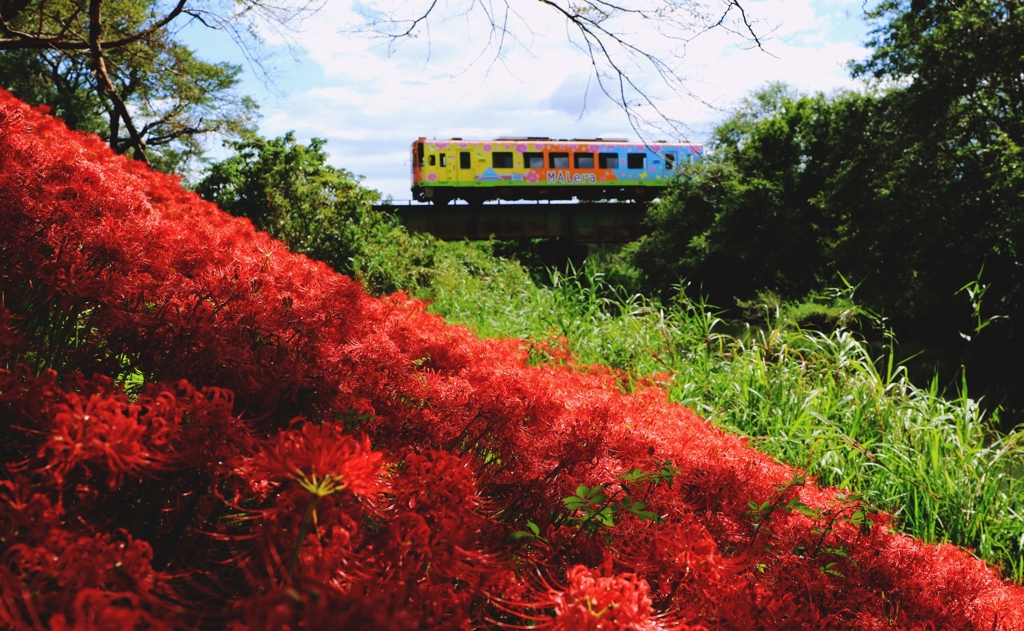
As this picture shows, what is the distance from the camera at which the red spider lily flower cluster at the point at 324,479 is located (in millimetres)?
1098

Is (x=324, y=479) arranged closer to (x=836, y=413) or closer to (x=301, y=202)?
(x=836, y=413)

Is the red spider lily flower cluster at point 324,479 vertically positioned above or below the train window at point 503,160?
below

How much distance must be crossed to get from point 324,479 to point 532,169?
2609 centimetres

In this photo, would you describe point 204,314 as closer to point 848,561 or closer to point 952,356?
point 848,561

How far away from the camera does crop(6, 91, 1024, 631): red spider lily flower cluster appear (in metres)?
1.10

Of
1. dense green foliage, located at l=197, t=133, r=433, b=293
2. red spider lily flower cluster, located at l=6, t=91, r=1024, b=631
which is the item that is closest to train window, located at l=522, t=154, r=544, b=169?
dense green foliage, located at l=197, t=133, r=433, b=293

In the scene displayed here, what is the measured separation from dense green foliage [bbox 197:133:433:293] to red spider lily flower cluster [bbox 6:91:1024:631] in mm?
6844

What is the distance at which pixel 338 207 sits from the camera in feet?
34.7

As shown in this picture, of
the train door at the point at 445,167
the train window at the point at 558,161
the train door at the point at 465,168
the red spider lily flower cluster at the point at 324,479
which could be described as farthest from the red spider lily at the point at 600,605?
the train window at the point at 558,161

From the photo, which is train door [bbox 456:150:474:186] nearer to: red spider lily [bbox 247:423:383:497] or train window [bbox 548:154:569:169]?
train window [bbox 548:154:569:169]

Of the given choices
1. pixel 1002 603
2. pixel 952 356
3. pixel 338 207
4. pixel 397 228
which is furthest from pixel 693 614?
pixel 952 356

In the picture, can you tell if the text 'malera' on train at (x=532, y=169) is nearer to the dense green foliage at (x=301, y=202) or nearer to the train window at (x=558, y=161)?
the train window at (x=558, y=161)

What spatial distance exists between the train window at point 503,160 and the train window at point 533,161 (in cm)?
57

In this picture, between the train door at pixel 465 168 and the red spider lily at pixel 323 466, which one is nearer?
the red spider lily at pixel 323 466
